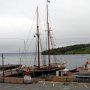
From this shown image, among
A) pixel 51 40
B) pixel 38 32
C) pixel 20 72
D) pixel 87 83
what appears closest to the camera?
pixel 87 83

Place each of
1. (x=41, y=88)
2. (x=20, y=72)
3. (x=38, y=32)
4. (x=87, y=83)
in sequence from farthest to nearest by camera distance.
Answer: (x=38, y=32), (x=20, y=72), (x=87, y=83), (x=41, y=88)

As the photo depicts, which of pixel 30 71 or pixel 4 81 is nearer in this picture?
pixel 4 81

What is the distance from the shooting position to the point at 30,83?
46906mm

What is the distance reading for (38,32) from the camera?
74375 mm

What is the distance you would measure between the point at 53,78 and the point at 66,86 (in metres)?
7.89

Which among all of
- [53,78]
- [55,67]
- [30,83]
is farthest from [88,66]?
[30,83]

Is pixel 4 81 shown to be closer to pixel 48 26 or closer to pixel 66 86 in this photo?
pixel 66 86

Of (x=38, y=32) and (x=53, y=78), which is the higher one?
(x=38, y=32)

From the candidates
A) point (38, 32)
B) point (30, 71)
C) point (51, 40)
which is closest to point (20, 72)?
point (30, 71)

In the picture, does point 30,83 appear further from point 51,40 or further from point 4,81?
point 51,40

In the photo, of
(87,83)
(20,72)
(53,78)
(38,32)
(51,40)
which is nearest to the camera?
(87,83)

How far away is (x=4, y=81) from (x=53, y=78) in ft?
23.9

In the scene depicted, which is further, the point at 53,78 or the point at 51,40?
the point at 51,40

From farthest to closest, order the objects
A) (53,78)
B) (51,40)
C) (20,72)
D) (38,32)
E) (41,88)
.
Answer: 1. (51,40)
2. (38,32)
3. (20,72)
4. (53,78)
5. (41,88)
